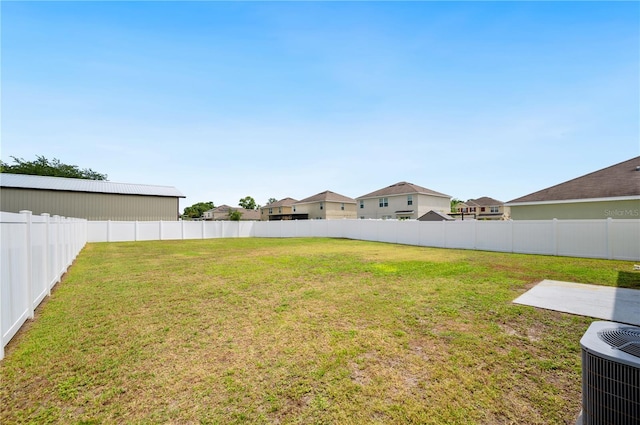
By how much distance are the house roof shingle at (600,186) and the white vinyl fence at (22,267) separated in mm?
20768

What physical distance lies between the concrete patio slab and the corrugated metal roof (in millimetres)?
30937

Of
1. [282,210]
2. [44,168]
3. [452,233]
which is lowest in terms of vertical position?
[452,233]

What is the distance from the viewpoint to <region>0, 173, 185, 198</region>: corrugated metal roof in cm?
2341

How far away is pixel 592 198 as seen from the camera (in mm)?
13992

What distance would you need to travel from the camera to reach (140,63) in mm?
11359

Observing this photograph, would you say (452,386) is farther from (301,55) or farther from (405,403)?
(301,55)

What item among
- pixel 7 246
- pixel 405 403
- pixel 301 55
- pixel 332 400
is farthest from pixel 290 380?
pixel 301 55

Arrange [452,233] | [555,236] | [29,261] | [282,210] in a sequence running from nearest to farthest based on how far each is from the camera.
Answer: [29,261] → [555,236] → [452,233] → [282,210]

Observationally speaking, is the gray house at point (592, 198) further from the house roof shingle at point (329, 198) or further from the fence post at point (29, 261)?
the house roof shingle at point (329, 198)

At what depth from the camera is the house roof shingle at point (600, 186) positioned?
1351cm

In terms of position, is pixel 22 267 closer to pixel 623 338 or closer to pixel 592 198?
pixel 623 338

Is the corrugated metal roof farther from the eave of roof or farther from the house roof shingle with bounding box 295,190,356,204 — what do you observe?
the eave of roof

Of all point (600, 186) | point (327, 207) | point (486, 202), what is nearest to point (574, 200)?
point (600, 186)

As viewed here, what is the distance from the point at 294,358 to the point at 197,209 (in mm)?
87185
